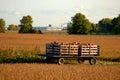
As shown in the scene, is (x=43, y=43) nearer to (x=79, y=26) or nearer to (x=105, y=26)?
(x=79, y=26)

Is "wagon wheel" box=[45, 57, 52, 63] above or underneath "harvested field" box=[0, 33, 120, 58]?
above

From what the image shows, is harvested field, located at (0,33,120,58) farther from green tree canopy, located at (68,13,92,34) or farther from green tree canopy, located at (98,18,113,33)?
green tree canopy, located at (98,18,113,33)

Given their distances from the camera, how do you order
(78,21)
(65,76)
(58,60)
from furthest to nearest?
1. (78,21)
2. (58,60)
3. (65,76)

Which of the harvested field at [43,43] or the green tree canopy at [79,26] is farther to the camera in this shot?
the green tree canopy at [79,26]

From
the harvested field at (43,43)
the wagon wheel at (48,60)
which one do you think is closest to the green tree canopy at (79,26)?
the harvested field at (43,43)

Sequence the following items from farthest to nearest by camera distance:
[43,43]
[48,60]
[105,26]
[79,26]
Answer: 1. [105,26]
2. [79,26]
3. [43,43]
4. [48,60]

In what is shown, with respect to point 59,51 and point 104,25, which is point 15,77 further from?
point 104,25

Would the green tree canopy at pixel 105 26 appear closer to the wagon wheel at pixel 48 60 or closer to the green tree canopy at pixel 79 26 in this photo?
the green tree canopy at pixel 79 26

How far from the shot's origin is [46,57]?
24359 millimetres

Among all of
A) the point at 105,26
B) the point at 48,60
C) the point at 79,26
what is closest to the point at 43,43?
the point at 48,60

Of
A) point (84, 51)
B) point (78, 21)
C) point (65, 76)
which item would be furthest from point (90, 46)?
point (78, 21)

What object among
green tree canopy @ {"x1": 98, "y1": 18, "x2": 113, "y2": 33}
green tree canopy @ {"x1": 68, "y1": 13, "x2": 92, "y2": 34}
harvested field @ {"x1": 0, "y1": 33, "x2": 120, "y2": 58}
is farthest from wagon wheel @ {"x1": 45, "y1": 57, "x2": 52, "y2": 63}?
green tree canopy @ {"x1": 98, "y1": 18, "x2": 113, "y2": 33}

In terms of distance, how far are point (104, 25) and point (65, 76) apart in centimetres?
14080

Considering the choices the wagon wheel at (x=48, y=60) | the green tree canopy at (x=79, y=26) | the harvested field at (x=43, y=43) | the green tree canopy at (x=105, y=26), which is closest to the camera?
the wagon wheel at (x=48, y=60)
